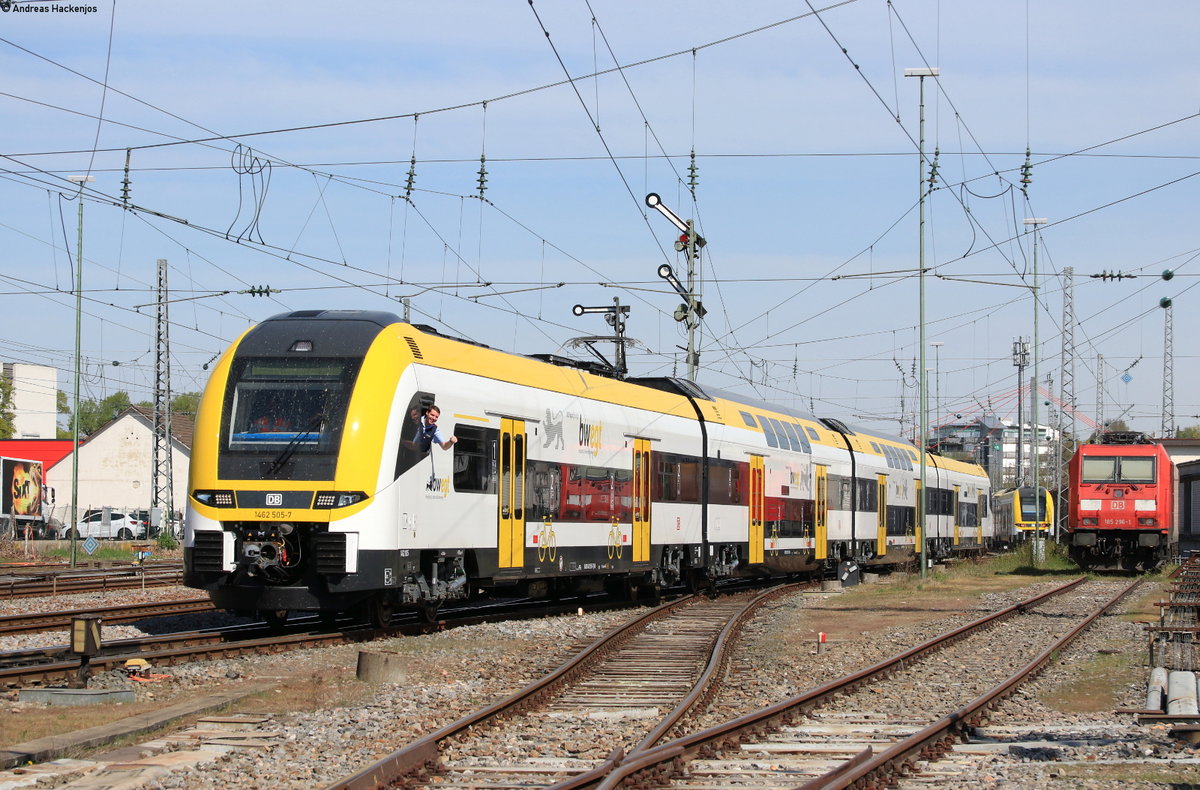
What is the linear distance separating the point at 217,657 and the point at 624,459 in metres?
9.17

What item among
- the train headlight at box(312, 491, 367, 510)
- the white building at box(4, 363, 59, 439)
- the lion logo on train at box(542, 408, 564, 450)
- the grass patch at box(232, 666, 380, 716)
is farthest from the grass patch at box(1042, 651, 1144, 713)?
the white building at box(4, 363, 59, 439)

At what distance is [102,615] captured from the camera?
19094 mm

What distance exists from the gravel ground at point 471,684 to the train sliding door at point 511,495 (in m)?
0.94

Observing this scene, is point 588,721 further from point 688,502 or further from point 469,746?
→ point 688,502

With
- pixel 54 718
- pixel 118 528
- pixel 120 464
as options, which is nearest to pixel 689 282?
pixel 54 718

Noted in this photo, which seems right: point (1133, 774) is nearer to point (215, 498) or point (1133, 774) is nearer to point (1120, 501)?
point (215, 498)

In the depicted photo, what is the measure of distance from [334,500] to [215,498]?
1397mm

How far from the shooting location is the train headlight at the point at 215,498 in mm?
15430

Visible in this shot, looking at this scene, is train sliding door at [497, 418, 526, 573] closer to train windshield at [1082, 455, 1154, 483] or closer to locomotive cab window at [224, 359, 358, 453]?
locomotive cab window at [224, 359, 358, 453]

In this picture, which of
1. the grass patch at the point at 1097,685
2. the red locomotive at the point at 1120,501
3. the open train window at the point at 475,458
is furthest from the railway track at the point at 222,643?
the red locomotive at the point at 1120,501

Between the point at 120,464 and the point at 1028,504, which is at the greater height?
the point at 120,464

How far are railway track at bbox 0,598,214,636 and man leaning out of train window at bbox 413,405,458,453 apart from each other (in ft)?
13.8

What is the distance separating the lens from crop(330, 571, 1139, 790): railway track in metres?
8.41

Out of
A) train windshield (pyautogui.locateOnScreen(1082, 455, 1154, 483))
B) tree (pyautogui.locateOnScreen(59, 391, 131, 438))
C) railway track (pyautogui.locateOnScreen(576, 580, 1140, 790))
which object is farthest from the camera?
tree (pyautogui.locateOnScreen(59, 391, 131, 438))
